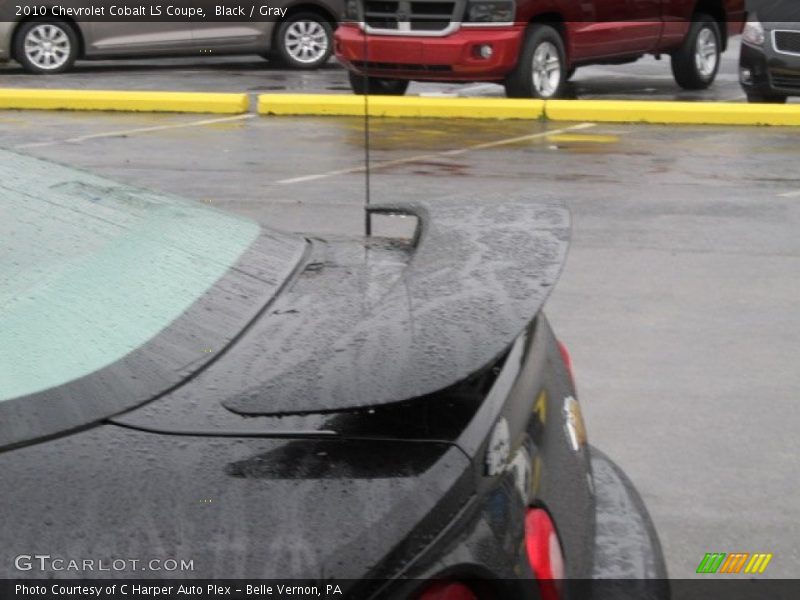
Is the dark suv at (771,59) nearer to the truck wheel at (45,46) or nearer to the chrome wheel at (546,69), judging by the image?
the chrome wheel at (546,69)

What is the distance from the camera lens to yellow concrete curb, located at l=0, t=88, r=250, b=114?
14.5 m

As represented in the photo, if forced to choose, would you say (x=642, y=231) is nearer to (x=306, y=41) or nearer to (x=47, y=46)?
(x=306, y=41)

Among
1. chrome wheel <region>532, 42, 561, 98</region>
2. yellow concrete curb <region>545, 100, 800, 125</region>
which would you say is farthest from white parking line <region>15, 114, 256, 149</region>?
yellow concrete curb <region>545, 100, 800, 125</region>

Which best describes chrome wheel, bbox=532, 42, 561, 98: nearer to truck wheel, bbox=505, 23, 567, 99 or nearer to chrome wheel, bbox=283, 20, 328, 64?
truck wheel, bbox=505, 23, 567, 99

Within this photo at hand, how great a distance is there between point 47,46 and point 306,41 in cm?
311

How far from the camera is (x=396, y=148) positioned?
39.1 feet

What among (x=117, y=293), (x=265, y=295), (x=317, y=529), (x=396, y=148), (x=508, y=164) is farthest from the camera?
(x=396, y=148)

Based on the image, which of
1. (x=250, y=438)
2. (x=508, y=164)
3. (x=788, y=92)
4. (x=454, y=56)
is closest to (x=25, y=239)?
(x=250, y=438)

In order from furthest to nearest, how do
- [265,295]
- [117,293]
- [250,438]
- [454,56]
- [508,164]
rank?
[454,56] → [508,164] → [265,295] → [117,293] → [250,438]

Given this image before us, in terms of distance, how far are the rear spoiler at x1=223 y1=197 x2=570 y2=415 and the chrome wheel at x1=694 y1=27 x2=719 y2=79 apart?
14.0 m

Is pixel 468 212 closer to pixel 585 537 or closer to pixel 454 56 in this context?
pixel 585 537

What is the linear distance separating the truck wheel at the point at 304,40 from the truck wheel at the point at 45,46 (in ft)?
8.19

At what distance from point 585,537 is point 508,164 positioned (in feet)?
28.6

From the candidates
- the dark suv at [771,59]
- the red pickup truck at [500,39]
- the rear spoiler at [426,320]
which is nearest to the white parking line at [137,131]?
the red pickup truck at [500,39]
